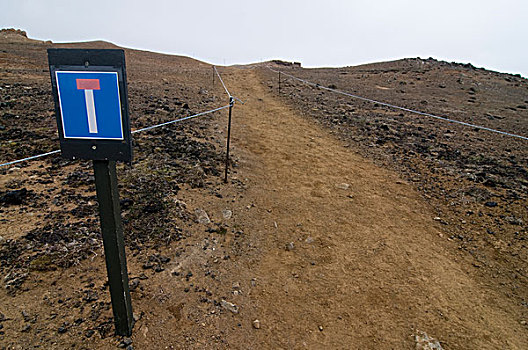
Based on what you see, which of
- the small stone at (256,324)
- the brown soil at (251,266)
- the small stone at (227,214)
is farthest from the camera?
the small stone at (227,214)

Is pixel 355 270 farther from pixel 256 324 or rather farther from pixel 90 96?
pixel 90 96

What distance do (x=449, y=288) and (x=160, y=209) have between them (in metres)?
4.00

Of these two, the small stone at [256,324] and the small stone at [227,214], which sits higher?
the small stone at [227,214]

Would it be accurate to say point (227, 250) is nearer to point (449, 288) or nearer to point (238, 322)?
point (238, 322)

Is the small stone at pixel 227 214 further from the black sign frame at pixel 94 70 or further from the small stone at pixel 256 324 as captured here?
the black sign frame at pixel 94 70

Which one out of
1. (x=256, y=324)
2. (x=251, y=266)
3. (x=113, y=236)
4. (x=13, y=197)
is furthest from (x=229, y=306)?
(x=13, y=197)

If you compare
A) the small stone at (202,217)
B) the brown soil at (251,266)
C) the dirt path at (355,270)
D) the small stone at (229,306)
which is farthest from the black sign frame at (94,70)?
the small stone at (202,217)

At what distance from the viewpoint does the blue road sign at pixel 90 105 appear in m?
1.93

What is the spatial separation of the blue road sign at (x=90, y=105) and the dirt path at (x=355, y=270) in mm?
2370

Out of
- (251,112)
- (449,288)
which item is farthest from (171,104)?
(449,288)

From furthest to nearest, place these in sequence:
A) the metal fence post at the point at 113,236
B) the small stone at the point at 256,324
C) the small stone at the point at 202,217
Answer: the small stone at the point at 202,217
the small stone at the point at 256,324
the metal fence post at the point at 113,236

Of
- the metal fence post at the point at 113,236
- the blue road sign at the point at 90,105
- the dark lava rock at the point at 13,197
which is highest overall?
the blue road sign at the point at 90,105

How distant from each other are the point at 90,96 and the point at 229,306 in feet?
7.98

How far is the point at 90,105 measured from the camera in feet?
6.49
